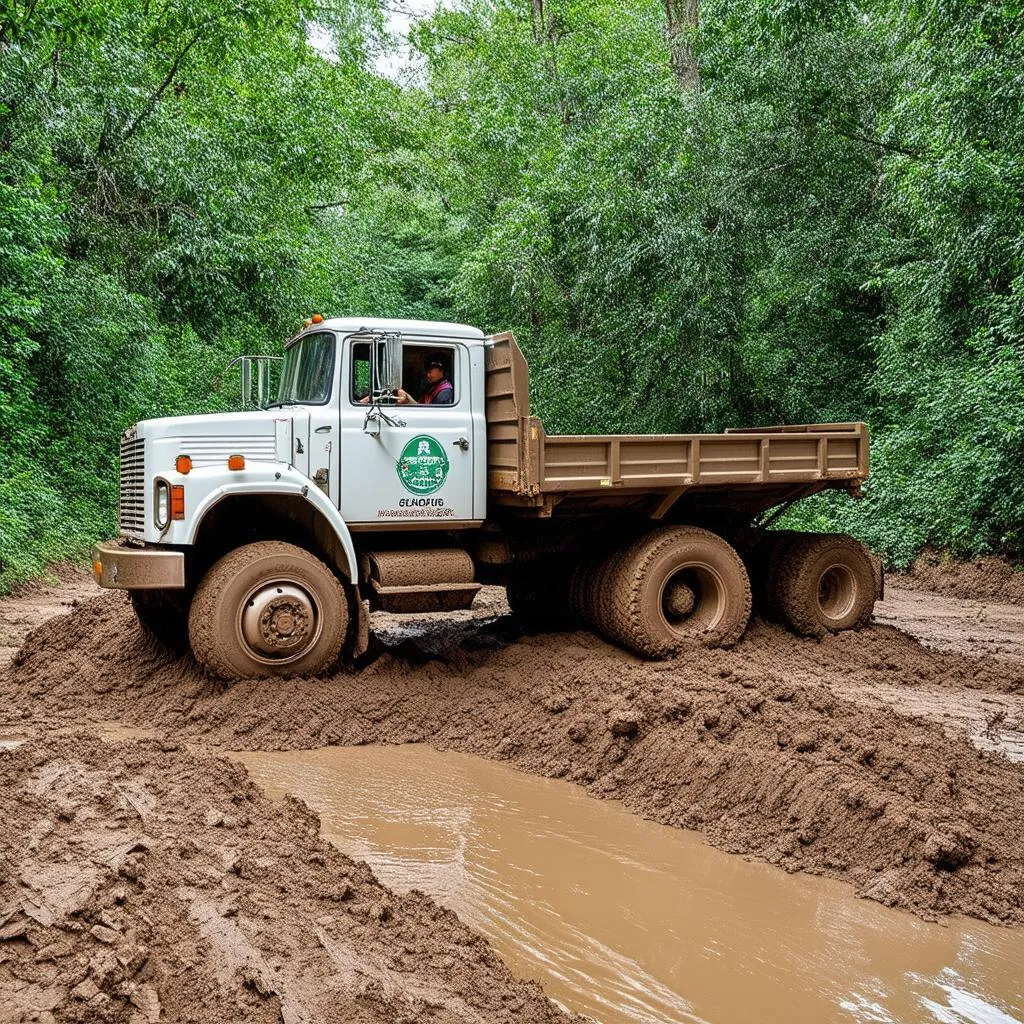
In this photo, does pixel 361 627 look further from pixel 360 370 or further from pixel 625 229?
pixel 625 229

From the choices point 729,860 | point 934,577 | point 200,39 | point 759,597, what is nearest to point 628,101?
point 200,39

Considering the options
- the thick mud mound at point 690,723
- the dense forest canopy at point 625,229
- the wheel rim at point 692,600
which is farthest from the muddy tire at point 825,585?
the dense forest canopy at point 625,229

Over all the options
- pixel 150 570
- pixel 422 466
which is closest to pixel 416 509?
pixel 422 466

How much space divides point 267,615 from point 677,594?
3460 mm

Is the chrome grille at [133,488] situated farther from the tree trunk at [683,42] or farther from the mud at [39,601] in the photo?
the tree trunk at [683,42]

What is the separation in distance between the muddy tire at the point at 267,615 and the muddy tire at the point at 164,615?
2.33ft

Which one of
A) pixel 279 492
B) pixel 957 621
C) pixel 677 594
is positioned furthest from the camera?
pixel 957 621

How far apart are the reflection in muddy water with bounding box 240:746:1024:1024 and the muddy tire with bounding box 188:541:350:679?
4.75 ft

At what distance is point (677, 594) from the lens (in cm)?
898

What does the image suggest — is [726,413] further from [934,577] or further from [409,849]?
[409,849]

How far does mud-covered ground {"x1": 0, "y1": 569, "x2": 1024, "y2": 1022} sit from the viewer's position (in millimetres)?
3477

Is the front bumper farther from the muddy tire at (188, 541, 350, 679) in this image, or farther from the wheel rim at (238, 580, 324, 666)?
the wheel rim at (238, 580, 324, 666)

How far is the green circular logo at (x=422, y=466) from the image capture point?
26.9ft

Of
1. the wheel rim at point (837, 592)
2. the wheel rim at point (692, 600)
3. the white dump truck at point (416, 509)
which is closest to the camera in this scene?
the white dump truck at point (416, 509)
